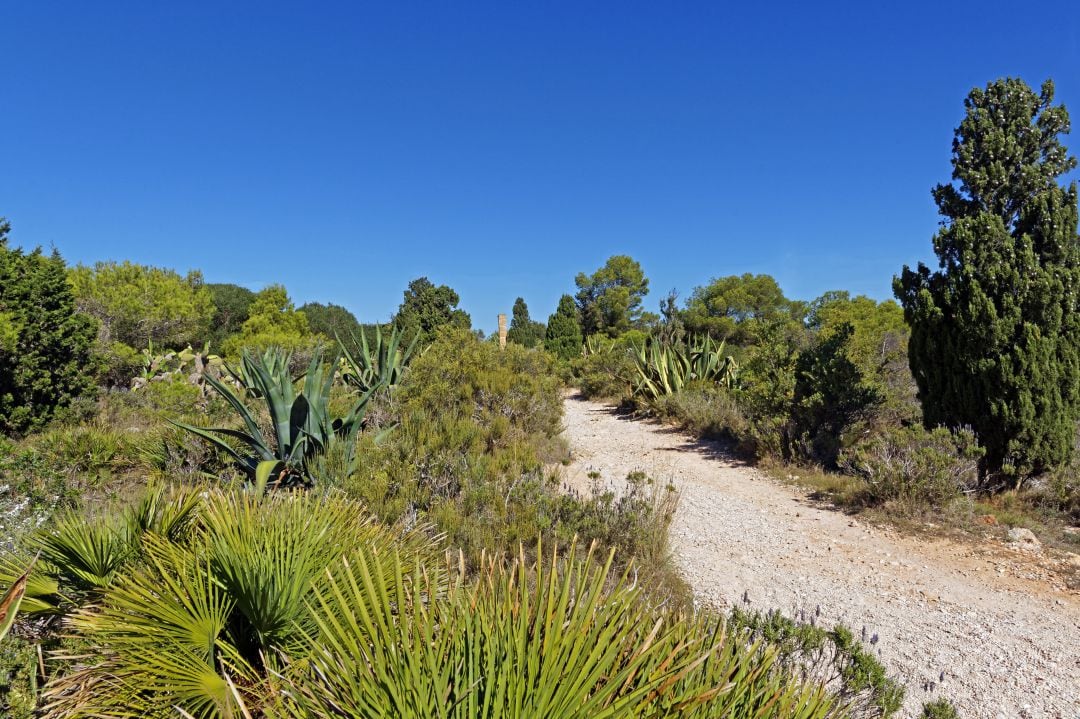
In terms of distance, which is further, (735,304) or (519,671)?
(735,304)

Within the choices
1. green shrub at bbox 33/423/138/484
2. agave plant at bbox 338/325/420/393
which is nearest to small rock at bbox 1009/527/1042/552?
agave plant at bbox 338/325/420/393

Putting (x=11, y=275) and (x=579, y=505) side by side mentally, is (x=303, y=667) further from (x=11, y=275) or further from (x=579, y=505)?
(x=11, y=275)

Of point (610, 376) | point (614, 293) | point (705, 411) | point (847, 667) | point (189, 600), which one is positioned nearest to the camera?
point (189, 600)

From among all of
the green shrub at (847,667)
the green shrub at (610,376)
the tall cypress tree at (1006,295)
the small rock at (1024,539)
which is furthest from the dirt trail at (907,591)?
the green shrub at (610,376)

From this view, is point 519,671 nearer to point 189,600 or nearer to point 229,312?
point 189,600

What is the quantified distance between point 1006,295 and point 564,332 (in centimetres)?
1731

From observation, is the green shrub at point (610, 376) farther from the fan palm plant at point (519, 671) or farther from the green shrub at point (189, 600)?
the fan palm plant at point (519, 671)

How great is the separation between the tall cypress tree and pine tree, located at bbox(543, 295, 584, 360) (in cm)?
1576

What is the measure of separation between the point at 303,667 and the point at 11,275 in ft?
30.9

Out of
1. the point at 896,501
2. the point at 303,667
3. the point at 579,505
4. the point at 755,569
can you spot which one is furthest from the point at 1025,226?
the point at 303,667

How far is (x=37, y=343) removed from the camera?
7465 millimetres

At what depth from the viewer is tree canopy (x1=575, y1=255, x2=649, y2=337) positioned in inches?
1356

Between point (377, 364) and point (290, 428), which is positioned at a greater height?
point (377, 364)

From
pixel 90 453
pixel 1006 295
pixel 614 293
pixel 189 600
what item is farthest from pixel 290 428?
pixel 614 293
